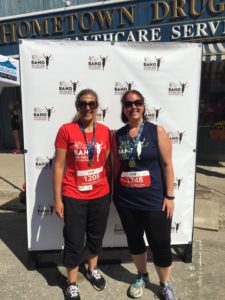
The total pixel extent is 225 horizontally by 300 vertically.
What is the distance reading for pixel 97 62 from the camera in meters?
3.29

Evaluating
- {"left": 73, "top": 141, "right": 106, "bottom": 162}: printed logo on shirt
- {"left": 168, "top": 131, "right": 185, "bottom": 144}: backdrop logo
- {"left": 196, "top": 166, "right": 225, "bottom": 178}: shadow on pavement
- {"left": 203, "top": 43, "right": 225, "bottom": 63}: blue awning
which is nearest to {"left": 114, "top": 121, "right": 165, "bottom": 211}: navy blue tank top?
{"left": 73, "top": 141, "right": 106, "bottom": 162}: printed logo on shirt

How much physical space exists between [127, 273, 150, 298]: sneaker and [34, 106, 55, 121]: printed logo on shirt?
1.81 meters

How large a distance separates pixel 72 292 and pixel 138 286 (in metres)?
0.63

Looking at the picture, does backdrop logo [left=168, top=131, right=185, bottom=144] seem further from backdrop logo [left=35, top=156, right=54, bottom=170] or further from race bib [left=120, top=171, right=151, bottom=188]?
backdrop logo [left=35, top=156, right=54, bottom=170]

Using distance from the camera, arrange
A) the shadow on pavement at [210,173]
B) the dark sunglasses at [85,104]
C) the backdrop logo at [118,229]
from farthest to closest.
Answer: the shadow on pavement at [210,173], the backdrop logo at [118,229], the dark sunglasses at [85,104]

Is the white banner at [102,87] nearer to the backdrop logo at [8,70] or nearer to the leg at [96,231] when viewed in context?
the leg at [96,231]

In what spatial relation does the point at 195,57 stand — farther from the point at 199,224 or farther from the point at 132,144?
the point at 199,224

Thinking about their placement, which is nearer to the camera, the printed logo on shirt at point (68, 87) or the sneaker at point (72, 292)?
the sneaker at point (72, 292)

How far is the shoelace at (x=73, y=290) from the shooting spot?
3105mm

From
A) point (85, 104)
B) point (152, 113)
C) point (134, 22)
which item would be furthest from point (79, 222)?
point (134, 22)

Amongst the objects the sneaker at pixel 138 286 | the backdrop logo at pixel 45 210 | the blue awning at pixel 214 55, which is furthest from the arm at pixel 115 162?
the blue awning at pixel 214 55

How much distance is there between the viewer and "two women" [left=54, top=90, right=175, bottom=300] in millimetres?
2840

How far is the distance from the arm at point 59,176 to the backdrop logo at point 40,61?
89cm

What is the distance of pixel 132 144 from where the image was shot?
112 inches
